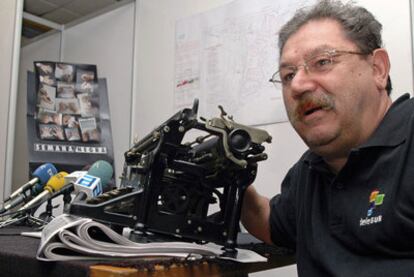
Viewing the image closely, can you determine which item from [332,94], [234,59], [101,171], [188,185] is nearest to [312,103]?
[332,94]

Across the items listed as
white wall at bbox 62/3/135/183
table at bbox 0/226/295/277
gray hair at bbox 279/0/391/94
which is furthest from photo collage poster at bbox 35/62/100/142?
gray hair at bbox 279/0/391/94

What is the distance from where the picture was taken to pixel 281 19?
1.88 m

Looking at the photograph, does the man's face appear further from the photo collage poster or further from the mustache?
the photo collage poster

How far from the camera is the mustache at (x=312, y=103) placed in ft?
2.94

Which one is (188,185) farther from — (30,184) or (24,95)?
(24,95)

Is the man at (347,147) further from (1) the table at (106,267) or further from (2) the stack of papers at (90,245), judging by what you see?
(2) the stack of papers at (90,245)

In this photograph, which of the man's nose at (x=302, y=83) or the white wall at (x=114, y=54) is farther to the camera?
the white wall at (x=114, y=54)

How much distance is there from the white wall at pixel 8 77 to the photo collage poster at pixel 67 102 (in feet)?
0.90

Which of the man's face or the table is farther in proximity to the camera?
the man's face

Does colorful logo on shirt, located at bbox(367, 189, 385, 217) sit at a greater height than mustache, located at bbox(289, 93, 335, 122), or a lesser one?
lesser

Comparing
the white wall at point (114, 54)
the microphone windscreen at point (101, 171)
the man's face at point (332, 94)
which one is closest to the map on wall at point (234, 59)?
the white wall at point (114, 54)

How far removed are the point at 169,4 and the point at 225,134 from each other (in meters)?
1.79

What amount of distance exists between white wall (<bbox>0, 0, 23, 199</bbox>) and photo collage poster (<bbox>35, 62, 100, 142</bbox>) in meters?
0.27

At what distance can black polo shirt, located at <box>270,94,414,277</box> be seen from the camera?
0.77m
